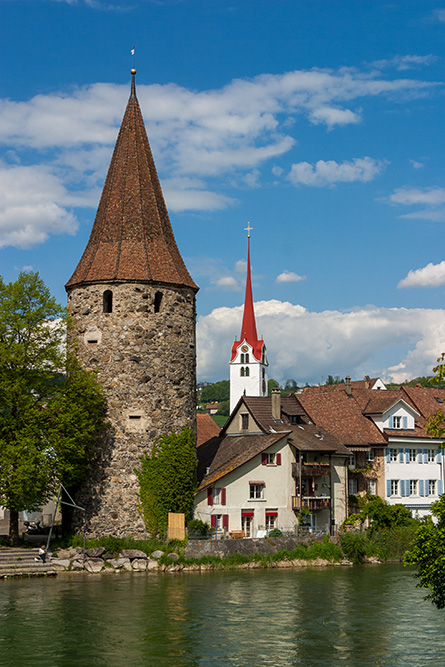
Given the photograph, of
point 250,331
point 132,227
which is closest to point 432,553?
point 132,227

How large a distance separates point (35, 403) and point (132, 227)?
10.2m

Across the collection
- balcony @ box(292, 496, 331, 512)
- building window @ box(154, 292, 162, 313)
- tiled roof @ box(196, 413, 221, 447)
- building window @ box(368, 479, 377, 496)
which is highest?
building window @ box(154, 292, 162, 313)

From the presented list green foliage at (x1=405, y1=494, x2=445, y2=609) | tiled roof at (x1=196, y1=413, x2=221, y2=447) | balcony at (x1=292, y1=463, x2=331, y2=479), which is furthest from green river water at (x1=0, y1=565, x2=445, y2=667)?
tiled roof at (x1=196, y1=413, x2=221, y2=447)

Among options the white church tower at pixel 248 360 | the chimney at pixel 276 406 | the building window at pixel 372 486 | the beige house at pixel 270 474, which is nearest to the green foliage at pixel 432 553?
the beige house at pixel 270 474

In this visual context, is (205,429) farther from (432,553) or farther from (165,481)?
(432,553)

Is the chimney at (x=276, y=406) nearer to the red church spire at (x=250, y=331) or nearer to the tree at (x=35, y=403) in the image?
the tree at (x=35, y=403)

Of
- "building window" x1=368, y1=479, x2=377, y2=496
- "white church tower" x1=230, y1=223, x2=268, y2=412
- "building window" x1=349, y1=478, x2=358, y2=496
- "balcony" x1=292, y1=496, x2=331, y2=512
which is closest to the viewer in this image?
"balcony" x1=292, y1=496, x2=331, y2=512

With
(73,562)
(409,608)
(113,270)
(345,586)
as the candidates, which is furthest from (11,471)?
(409,608)

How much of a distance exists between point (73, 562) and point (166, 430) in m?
7.56

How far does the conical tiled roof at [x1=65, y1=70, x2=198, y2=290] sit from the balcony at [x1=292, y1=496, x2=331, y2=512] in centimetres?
1193

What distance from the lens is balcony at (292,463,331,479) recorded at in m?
43.7

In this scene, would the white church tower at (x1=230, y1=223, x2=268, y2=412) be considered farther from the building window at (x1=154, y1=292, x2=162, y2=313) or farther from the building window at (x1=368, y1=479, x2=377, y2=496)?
the building window at (x1=154, y1=292, x2=162, y2=313)

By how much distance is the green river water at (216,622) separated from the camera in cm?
2000

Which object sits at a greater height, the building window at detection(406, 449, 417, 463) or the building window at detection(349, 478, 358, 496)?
the building window at detection(406, 449, 417, 463)
